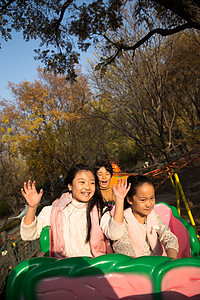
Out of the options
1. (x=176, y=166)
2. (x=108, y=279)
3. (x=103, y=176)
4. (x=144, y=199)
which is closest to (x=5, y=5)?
(x=103, y=176)

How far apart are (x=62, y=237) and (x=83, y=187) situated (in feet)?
1.41

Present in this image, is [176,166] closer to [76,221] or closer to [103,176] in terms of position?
[103,176]

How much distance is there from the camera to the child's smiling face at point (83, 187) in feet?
6.37

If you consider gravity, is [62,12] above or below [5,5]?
below

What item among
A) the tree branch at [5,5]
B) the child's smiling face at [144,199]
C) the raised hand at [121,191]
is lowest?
the child's smiling face at [144,199]

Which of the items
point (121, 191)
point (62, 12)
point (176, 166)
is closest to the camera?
point (121, 191)

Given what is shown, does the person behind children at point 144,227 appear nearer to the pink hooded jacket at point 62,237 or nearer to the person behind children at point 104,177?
the pink hooded jacket at point 62,237

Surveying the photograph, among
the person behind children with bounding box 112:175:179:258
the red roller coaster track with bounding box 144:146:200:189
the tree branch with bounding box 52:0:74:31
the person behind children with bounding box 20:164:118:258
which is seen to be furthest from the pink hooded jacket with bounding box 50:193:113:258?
the tree branch with bounding box 52:0:74:31

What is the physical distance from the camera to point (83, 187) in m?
1.95

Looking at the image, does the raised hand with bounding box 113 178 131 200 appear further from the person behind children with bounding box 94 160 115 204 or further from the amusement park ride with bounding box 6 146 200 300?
the person behind children with bounding box 94 160 115 204

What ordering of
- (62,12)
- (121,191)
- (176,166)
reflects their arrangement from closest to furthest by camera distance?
(121,191), (176,166), (62,12)

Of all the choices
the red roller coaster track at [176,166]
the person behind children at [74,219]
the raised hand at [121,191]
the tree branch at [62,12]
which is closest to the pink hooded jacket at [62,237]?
the person behind children at [74,219]

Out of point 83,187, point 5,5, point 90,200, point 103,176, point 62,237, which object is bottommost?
point 62,237

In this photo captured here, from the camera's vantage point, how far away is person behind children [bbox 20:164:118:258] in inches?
70.7
